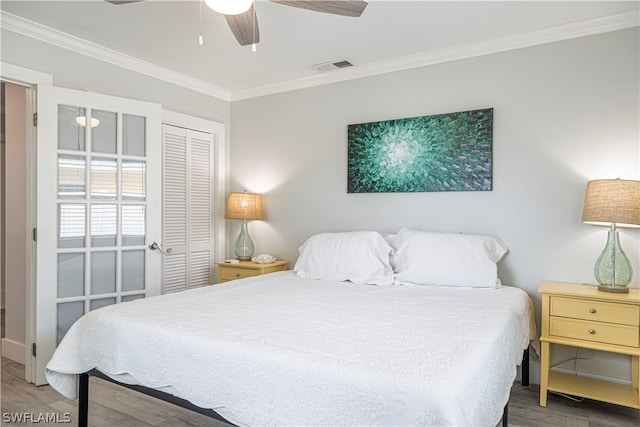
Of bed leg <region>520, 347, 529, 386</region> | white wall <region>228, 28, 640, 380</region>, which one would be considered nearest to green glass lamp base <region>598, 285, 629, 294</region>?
Result: white wall <region>228, 28, 640, 380</region>

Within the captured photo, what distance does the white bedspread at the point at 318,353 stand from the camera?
131 centimetres

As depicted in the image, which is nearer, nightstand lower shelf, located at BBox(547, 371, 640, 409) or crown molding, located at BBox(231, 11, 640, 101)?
nightstand lower shelf, located at BBox(547, 371, 640, 409)

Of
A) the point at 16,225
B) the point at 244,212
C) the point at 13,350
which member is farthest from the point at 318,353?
the point at 16,225

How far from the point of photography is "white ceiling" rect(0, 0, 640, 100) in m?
2.64

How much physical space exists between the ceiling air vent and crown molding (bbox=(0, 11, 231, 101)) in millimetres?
1234

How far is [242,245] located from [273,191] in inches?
24.5

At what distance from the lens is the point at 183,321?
1940 millimetres

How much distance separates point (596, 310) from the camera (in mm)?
2459

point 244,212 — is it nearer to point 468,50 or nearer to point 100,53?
point 100,53

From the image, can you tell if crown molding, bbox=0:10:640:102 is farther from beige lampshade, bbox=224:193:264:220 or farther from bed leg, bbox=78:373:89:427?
bed leg, bbox=78:373:89:427

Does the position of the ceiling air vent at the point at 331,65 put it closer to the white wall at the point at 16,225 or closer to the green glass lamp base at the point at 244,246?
the green glass lamp base at the point at 244,246

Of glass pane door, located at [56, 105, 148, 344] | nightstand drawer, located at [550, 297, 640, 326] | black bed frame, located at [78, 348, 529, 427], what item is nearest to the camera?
black bed frame, located at [78, 348, 529, 427]

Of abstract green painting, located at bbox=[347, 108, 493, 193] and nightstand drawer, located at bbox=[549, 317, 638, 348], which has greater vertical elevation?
abstract green painting, located at bbox=[347, 108, 493, 193]

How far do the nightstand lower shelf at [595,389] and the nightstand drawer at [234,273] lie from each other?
243cm
